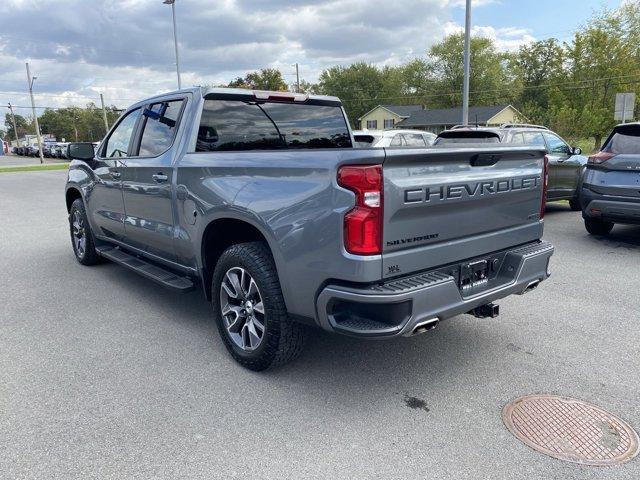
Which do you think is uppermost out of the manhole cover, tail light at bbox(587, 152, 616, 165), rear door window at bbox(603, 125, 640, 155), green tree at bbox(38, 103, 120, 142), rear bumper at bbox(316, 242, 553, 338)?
green tree at bbox(38, 103, 120, 142)

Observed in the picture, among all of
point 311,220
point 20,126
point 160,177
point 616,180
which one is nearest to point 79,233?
point 160,177

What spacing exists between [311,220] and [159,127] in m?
2.36

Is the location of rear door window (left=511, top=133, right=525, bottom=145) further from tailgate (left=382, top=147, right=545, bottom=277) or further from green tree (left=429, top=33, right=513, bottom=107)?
green tree (left=429, top=33, right=513, bottom=107)

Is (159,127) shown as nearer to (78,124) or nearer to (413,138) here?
(413,138)

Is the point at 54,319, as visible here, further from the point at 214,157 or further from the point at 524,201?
the point at 524,201

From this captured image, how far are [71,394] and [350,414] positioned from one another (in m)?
1.82

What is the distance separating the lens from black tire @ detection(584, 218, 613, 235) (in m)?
7.69

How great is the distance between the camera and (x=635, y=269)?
5949mm

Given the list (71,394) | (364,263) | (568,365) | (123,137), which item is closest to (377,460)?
(364,263)

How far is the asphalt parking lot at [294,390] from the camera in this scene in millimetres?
2564

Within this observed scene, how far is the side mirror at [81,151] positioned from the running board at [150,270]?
1061mm

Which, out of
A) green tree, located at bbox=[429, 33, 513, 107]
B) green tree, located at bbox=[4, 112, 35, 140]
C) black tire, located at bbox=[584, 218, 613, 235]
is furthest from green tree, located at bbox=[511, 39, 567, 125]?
green tree, located at bbox=[4, 112, 35, 140]

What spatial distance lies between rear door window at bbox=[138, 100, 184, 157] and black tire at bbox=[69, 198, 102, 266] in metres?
2.00

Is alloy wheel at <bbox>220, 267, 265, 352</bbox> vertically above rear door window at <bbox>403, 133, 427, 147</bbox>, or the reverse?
rear door window at <bbox>403, 133, 427, 147</bbox>
